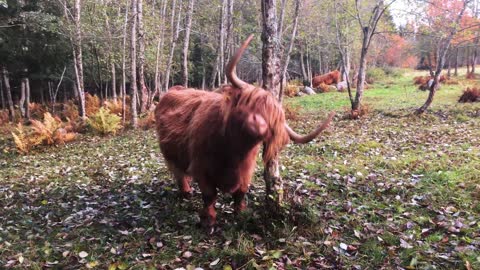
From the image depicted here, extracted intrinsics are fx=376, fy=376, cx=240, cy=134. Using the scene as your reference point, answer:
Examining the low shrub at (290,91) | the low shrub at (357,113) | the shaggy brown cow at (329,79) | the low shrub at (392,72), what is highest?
the low shrub at (392,72)

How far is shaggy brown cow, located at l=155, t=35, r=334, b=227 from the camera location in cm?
391

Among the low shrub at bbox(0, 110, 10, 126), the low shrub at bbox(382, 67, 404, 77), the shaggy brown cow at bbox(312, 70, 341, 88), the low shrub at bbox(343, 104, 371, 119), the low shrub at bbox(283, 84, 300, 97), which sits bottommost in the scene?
the low shrub at bbox(0, 110, 10, 126)

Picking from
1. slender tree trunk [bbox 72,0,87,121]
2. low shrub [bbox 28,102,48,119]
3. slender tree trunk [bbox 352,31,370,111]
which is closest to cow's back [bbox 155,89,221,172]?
slender tree trunk [bbox 72,0,87,121]

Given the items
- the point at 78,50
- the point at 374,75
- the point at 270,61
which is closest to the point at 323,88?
the point at 374,75

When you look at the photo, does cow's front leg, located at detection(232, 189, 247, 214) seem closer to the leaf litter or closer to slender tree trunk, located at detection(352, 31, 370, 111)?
the leaf litter

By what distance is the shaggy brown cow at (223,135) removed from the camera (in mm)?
3910

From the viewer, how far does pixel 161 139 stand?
6461 mm

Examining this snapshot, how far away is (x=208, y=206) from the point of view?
5.16 metres

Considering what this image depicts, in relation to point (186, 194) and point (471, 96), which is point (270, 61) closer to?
point (186, 194)

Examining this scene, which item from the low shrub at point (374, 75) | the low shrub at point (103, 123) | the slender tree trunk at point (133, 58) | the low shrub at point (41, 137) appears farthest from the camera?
the low shrub at point (374, 75)

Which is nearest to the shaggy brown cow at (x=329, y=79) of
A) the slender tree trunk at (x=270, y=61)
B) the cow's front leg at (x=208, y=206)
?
the slender tree trunk at (x=270, y=61)

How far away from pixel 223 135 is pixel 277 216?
143cm

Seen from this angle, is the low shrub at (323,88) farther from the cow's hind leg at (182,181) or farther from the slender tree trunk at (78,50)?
the cow's hind leg at (182,181)

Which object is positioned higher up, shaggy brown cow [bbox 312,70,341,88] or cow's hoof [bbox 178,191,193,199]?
shaggy brown cow [bbox 312,70,341,88]
